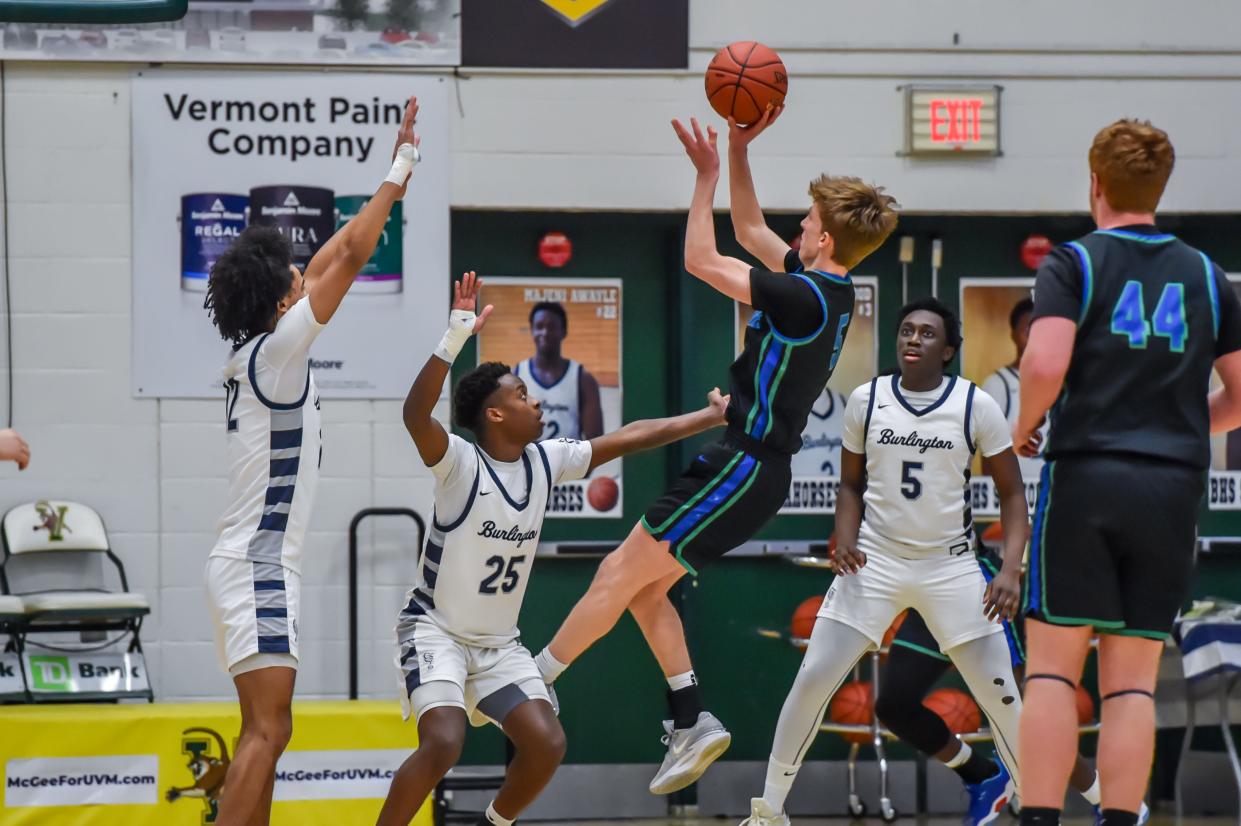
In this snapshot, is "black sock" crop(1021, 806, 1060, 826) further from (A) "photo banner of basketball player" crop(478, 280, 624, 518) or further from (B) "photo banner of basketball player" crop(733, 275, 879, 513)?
(A) "photo banner of basketball player" crop(478, 280, 624, 518)

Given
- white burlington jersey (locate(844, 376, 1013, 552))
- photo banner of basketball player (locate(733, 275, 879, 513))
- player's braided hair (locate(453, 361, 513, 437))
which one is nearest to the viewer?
player's braided hair (locate(453, 361, 513, 437))

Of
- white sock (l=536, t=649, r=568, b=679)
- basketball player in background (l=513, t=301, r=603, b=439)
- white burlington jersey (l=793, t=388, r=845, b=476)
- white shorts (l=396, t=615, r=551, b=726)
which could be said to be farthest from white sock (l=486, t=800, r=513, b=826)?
white burlington jersey (l=793, t=388, r=845, b=476)

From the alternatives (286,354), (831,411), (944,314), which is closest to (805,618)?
(831,411)

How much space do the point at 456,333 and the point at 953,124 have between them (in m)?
3.71

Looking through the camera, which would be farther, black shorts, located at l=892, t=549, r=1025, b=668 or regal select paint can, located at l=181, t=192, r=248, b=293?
regal select paint can, located at l=181, t=192, r=248, b=293

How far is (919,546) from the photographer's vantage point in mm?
5695

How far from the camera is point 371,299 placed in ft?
24.3

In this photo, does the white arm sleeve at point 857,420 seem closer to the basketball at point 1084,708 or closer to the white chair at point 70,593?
the basketball at point 1084,708

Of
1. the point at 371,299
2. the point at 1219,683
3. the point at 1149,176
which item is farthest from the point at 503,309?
the point at 1149,176

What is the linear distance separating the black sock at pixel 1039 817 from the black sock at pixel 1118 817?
0.12 metres

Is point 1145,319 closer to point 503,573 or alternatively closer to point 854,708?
point 503,573

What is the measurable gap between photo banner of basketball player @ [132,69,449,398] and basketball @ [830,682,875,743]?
2.52 metres

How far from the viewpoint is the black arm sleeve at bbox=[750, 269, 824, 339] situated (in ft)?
16.0

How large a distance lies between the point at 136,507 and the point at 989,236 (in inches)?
172
